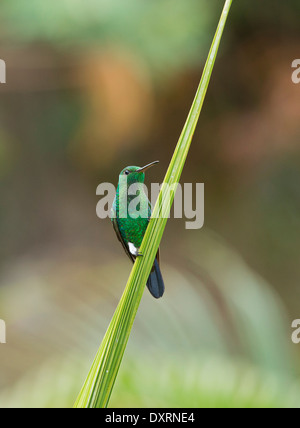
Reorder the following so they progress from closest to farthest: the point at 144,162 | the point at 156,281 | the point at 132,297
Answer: the point at 132,297, the point at 156,281, the point at 144,162

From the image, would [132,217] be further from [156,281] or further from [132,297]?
[132,297]

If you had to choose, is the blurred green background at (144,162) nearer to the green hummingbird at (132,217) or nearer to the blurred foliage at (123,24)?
the blurred foliage at (123,24)

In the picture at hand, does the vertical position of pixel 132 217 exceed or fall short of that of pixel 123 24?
it falls short

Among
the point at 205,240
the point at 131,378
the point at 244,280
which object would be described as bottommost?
the point at 131,378

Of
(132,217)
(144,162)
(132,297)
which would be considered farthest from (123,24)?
(132,297)

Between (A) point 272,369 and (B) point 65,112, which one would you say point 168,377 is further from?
(B) point 65,112

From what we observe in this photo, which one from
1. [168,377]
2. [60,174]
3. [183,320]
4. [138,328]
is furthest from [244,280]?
[60,174]

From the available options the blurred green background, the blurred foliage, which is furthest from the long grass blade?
the blurred foliage

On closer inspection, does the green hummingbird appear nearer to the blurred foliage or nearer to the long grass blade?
the long grass blade
